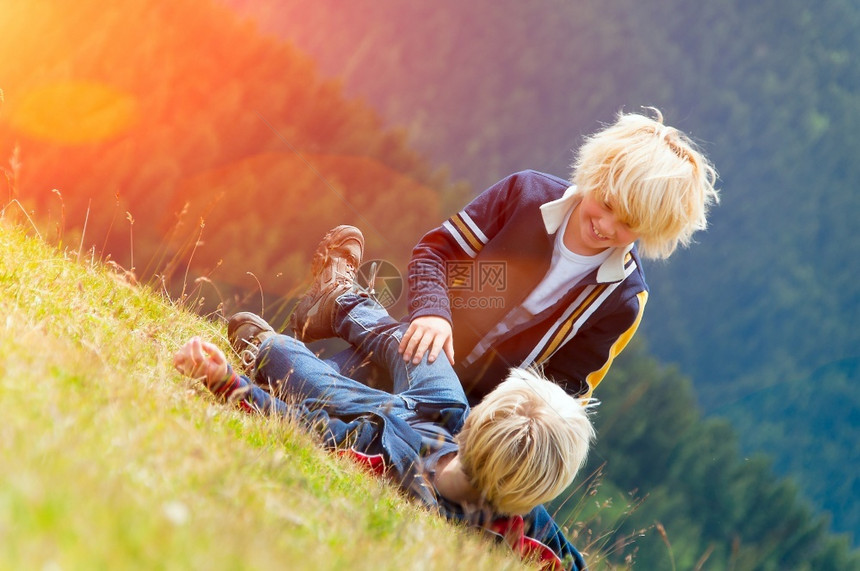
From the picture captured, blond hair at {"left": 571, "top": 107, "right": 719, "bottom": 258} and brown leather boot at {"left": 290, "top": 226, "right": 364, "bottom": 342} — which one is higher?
blond hair at {"left": 571, "top": 107, "right": 719, "bottom": 258}

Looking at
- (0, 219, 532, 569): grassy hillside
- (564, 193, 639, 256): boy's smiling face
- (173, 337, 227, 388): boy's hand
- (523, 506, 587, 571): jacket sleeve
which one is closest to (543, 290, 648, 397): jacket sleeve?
(564, 193, 639, 256): boy's smiling face

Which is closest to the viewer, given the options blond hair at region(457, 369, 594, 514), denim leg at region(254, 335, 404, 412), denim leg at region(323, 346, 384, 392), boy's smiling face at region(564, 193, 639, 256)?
blond hair at region(457, 369, 594, 514)

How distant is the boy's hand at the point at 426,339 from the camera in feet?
11.6

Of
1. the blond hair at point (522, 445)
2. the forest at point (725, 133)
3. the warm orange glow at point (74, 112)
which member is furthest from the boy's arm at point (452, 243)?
the forest at point (725, 133)

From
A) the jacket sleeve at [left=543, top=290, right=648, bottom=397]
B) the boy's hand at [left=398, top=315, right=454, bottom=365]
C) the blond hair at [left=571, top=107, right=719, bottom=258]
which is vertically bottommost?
the boy's hand at [left=398, top=315, right=454, bottom=365]

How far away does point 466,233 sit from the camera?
13.5ft

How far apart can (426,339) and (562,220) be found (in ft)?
3.36

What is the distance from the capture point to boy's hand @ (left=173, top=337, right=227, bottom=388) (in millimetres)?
2732

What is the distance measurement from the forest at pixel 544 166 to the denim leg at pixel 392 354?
504mm

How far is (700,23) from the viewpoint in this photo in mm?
31828

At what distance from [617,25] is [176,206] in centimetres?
1832

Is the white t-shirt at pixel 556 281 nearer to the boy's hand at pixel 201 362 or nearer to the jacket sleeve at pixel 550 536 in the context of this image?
the jacket sleeve at pixel 550 536

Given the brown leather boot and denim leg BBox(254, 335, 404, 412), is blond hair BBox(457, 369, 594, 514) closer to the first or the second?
denim leg BBox(254, 335, 404, 412)

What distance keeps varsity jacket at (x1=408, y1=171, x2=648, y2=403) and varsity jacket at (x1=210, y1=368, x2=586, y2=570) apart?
937 millimetres
